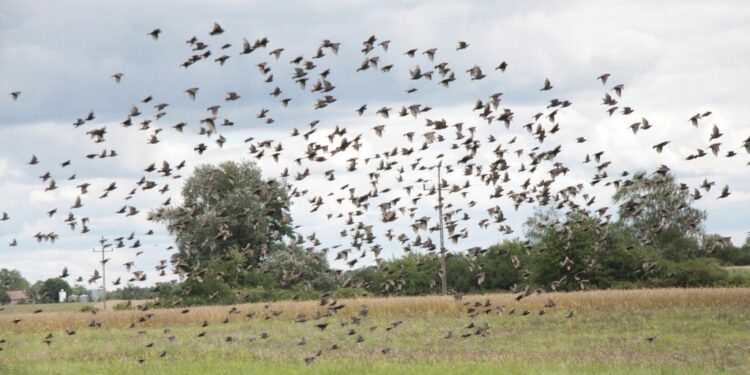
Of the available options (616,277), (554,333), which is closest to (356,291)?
(616,277)

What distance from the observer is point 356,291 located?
7194 centimetres

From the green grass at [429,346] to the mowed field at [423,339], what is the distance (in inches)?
2.5

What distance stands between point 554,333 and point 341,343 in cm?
944

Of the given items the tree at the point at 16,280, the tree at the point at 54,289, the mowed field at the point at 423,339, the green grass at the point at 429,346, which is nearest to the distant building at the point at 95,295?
the tree at the point at 54,289

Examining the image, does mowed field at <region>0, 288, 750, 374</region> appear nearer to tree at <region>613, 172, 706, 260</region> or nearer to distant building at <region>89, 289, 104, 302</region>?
tree at <region>613, 172, 706, 260</region>

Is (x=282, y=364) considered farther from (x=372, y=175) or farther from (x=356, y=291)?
(x=356, y=291)

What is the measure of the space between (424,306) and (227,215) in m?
32.7

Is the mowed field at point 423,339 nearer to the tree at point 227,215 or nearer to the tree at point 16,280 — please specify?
the tree at point 227,215

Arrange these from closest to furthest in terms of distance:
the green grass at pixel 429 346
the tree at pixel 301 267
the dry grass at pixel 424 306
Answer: the green grass at pixel 429 346 < the dry grass at pixel 424 306 < the tree at pixel 301 267

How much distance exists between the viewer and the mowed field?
28312 millimetres

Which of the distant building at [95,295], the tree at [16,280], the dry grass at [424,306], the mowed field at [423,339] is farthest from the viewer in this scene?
the tree at [16,280]

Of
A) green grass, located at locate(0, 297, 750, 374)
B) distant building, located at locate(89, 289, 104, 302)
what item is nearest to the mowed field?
green grass, located at locate(0, 297, 750, 374)

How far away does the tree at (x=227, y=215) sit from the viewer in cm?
8269

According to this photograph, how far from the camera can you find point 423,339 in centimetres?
3844
